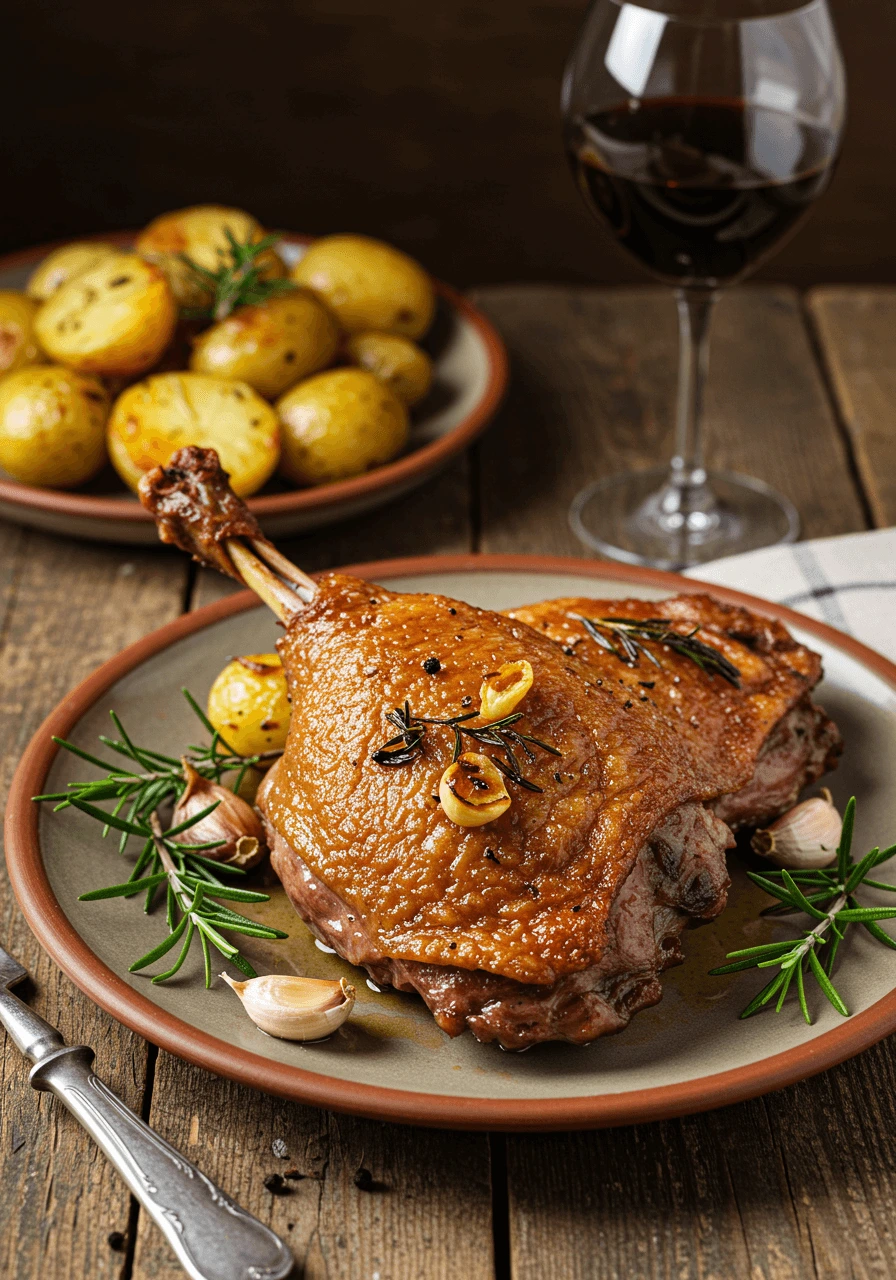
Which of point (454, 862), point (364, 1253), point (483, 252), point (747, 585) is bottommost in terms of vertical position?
point (483, 252)

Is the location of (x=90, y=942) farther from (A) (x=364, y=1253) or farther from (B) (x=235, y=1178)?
(A) (x=364, y=1253)

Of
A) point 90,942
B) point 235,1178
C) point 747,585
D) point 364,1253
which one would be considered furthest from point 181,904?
point 747,585

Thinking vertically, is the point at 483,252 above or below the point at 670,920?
below

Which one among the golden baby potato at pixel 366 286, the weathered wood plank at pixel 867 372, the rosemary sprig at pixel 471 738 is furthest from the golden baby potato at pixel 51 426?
the weathered wood plank at pixel 867 372

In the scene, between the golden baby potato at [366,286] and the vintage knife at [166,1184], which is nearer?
the vintage knife at [166,1184]

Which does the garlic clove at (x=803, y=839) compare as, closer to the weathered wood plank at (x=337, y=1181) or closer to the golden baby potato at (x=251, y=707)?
the weathered wood plank at (x=337, y=1181)

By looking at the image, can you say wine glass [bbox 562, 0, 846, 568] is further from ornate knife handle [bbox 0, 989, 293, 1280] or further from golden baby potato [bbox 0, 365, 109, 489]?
ornate knife handle [bbox 0, 989, 293, 1280]
